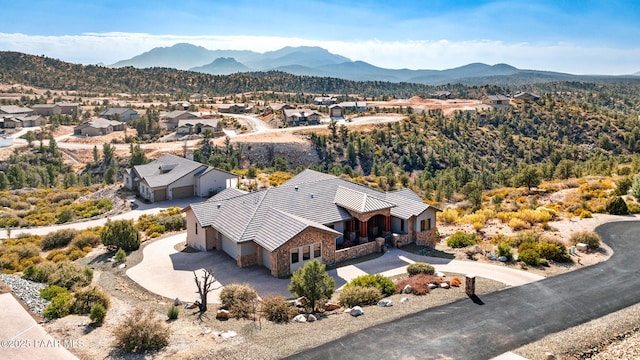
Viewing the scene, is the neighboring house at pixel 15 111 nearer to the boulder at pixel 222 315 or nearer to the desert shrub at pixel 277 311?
the boulder at pixel 222 315

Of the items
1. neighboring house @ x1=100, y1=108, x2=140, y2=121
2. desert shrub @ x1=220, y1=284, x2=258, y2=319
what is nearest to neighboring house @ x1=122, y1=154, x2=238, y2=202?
desert shrub @ x1=220, y1=284, x2=258, y2=319

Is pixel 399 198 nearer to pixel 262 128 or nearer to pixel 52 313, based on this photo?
pixel 52 313

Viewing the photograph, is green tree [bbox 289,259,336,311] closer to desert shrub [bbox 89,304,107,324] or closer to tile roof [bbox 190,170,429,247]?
tile roof [bbox 190,170,429,247]

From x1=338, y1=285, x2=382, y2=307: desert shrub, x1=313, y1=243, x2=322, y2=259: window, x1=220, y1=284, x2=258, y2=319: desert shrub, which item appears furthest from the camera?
x1=313, y1=243, x2=322, y2=259: window

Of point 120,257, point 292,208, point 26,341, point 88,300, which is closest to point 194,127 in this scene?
point 120,257

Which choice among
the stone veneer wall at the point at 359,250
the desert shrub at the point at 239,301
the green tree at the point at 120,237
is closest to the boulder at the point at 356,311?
the desert shrub at the point at 239,301

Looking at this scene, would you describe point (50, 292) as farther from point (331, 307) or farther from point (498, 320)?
point (498, 320)
